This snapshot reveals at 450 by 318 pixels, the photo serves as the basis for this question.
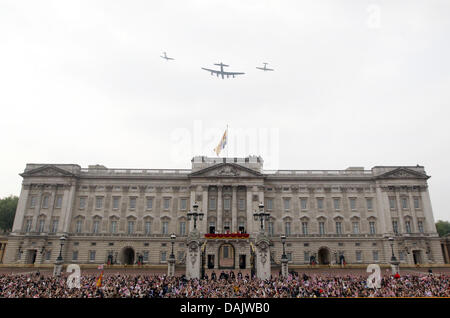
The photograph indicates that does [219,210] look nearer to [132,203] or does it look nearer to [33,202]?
[132,203]

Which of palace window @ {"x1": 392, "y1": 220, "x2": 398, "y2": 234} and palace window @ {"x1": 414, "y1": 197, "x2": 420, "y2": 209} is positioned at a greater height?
palace window @ {"x1": 414, "y1": 197, "x2": 420, "y2": 209}

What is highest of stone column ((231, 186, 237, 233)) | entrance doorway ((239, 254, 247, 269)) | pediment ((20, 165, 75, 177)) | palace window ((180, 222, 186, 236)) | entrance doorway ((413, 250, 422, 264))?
pediment ((20, 165, 75, 177))

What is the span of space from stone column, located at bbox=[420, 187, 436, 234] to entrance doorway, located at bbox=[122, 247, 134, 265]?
192 ft

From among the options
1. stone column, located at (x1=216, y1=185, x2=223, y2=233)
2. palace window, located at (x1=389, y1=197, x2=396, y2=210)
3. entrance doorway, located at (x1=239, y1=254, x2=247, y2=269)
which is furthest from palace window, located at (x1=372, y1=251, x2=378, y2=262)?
stone column, located at (x1=216, y1=185, x2=223, y2=233)

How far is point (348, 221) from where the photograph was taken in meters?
60.1

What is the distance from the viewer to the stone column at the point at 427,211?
58.3 m

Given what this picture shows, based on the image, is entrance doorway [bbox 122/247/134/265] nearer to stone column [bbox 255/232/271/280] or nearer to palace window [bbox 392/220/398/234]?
stone column [bbox 255/232/271/280]

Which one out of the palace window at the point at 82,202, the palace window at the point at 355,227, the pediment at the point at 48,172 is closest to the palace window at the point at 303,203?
the palace window at the point at 355,227

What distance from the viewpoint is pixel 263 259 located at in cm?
3331

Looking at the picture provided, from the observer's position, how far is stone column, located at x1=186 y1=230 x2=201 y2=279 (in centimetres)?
3300

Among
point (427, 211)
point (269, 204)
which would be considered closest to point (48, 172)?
point (269, 204)
